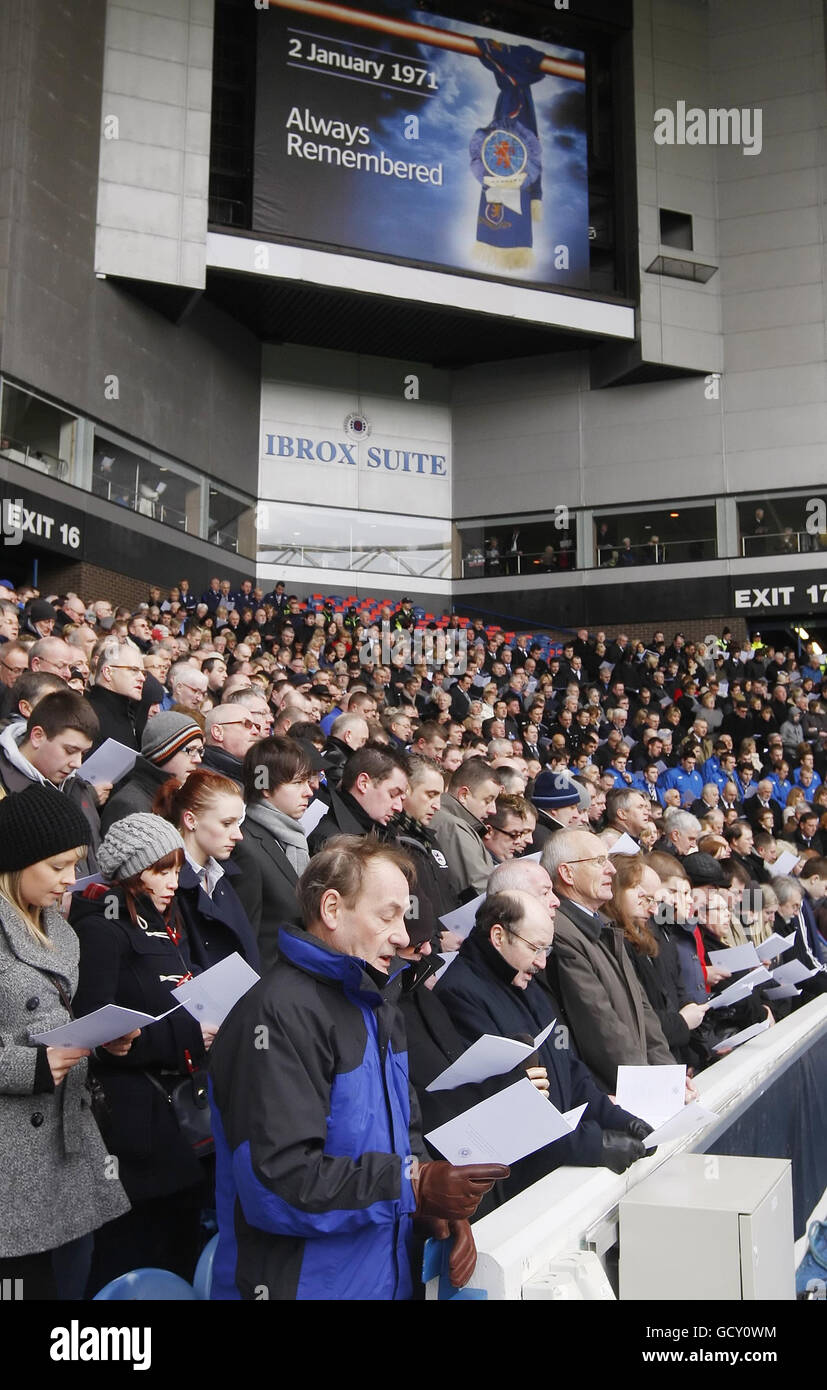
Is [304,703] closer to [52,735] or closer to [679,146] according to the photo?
[52,735]

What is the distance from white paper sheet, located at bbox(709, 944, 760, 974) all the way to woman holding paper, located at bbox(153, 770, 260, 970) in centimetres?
272

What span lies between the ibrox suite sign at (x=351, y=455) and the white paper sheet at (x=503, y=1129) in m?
23.9

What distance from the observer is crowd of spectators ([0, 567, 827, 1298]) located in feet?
7.11

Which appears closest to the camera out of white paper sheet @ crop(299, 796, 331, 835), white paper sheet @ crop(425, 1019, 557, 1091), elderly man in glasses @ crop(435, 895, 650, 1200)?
white paper sheet @ crop(425, 1019, 557, 1091)

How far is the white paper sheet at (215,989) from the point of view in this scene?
282 cm

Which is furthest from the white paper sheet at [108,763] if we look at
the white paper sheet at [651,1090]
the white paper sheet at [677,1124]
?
the white paper sheet at [677,1124]

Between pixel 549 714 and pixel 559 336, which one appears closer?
pixel 549 714

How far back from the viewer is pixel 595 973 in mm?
3977

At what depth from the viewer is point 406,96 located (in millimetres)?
23297

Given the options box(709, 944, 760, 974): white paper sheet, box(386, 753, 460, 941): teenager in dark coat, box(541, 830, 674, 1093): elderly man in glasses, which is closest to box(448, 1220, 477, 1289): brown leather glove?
box(541, 830, 674, 1093): elderly man in glasses

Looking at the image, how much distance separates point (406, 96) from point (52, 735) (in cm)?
2263

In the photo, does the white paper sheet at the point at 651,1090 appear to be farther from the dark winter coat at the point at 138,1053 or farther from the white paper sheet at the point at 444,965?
the dark winter coat at the point at 138,1053

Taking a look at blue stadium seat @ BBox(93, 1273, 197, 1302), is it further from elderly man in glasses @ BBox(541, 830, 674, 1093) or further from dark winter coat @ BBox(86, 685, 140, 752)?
dark winter coat @ BBox(86, 685, 140, 752)

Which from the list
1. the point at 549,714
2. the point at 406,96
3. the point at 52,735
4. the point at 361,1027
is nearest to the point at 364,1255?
the point at 361,1027
